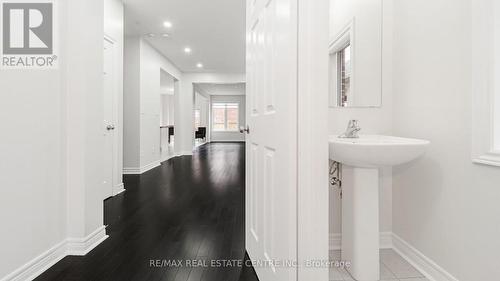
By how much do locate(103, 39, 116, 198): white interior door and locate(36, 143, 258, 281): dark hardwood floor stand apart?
0.92 feet

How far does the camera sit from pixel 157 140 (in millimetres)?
5926

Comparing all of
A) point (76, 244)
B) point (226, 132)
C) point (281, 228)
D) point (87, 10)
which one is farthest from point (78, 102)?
point (226, 132)

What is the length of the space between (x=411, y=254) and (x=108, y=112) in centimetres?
348

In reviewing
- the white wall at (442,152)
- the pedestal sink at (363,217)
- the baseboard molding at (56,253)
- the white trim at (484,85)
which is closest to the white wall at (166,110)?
the baseboard molding at (56,253)

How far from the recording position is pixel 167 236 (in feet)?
7.21

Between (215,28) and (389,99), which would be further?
(215,28)

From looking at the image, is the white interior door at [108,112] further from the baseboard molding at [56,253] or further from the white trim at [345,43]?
the white trim at [345,43]

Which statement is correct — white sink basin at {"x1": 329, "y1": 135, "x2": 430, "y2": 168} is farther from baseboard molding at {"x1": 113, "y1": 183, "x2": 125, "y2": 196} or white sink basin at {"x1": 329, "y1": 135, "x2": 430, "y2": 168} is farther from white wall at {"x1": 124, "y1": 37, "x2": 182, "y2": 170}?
white wall at {"x1": 124, "y1": 37, "x2": 182, "y2": 170}

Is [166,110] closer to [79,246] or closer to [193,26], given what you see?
[193,26]

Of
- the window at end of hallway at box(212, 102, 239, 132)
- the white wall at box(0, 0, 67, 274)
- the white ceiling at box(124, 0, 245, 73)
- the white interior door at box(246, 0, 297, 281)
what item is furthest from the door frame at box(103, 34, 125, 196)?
the window at end of hallway at box(212, 102, 239, 132)

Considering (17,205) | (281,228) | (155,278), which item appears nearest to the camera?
(281,228)

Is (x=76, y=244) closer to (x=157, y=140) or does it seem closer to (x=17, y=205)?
(x=17, y=205)

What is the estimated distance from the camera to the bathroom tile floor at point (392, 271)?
163cm

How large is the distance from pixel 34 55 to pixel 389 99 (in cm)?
244
